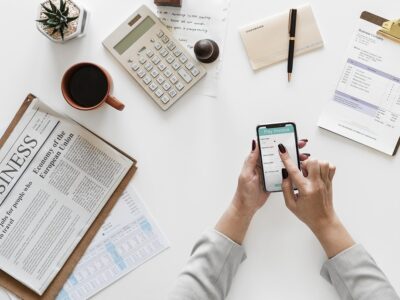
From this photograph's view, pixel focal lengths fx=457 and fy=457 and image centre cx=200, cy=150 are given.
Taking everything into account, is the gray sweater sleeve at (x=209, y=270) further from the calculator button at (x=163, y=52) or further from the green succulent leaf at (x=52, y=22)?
the green succulent leaf at (x=52, y=22)

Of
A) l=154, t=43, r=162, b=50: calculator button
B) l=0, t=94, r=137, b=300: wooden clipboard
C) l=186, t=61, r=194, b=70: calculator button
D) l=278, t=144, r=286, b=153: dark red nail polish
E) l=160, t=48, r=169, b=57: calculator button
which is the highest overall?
l=154, t=43, r=162, b=50: calculator button

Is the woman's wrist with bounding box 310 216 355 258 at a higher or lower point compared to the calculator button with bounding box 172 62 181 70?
lower

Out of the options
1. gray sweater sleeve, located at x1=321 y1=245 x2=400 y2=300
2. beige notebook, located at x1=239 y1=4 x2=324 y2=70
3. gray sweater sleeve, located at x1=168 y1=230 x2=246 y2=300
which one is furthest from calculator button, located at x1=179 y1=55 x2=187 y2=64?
gray sweater sleeve, located at x1=321 y1=245 x2=400 y2=300

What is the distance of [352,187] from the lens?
95 centimetres

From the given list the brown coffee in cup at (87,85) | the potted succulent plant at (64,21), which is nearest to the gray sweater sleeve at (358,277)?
the brown coffee in cup at (87,85)

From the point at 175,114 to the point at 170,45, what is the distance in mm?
144

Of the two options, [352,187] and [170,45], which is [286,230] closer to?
[352,187]

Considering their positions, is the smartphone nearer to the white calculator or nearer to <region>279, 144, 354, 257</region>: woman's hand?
<region>279, 144, 354, 257</region>: woman's hand

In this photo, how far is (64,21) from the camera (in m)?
0.90

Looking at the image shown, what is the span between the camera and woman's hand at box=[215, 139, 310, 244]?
0.91 metres

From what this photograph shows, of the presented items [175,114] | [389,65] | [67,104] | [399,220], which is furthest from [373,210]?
[67,104]

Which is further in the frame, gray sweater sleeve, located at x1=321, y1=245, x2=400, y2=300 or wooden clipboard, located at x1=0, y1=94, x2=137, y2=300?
wooden clipboard, located at x1=0, y1=94, x2=137, y2=300

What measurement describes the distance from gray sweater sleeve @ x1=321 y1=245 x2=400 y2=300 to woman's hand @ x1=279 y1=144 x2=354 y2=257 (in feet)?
0.06

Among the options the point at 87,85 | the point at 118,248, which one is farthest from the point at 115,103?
the point at 118,248
